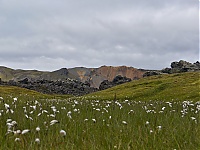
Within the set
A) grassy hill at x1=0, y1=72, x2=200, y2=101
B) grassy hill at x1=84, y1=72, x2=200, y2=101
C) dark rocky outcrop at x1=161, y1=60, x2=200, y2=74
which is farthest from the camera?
dark rocky outcrop at x1=161, y1=60, x2=200, y2=74

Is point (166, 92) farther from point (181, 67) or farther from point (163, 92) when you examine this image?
point (181, 67)

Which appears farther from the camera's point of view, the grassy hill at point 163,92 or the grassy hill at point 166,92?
the grassy hill at point 166,92

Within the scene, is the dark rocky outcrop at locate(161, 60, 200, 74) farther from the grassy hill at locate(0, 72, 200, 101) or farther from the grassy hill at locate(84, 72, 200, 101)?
the grassy hill at locate(84, 72, 200, 101)

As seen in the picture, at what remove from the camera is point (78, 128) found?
24.4ft

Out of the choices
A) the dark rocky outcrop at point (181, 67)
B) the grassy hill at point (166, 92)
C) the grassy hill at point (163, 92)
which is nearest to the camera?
the grassy hill at point (163, 92)

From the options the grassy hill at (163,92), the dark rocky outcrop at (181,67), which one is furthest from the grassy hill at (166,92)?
the dark rocky outcrop at (181,67)

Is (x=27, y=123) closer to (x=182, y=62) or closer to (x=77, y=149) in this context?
(x=77, y=149)

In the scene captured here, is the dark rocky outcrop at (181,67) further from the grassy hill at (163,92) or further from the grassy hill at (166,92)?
the grassy hill at (166,92)

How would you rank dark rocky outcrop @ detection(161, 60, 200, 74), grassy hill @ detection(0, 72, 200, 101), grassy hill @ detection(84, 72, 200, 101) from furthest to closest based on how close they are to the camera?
dark rocky outcrop @ detection(161, 60, 200, 74)
grassy hill @ detection(84, 72, 200, 101)
grassy hill @ detection(0, 72, 200, 101)

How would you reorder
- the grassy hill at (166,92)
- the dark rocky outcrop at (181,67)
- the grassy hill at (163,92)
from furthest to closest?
1. the dark rocky outcrop at (181,67)
2. the grassy hill at (166,92)
3. the grassy hill at (163,92)

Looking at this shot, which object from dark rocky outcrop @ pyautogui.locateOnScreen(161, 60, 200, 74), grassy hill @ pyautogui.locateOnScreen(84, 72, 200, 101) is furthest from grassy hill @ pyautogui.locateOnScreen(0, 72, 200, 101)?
dark rocky outcrop @ pyautogui.locateOnScreen(161, 60, 200, 74)

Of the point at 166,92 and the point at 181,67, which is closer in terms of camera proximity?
the point at 166,92

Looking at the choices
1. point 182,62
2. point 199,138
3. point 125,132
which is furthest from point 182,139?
point 182,62

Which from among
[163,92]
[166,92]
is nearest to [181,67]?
[163,92]
